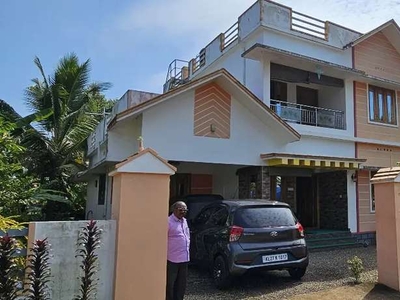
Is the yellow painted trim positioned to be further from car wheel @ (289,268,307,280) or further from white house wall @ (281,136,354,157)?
car wheel @ (289,268,307,280)

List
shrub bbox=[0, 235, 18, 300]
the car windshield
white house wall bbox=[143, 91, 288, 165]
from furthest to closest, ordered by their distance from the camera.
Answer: white house wall bbox=[143, 91, 288, 165], the car windshield, shrub bbox=[0, 235, 18, 300]

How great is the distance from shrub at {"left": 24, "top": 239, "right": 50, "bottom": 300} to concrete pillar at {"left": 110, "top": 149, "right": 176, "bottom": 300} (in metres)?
1.10

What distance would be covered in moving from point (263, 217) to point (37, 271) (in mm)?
4980

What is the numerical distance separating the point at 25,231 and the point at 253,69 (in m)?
13.0

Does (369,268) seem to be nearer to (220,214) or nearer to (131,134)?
(220,214)

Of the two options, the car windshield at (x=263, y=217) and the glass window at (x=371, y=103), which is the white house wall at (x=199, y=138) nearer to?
the car windshield at (x=263, y=217)

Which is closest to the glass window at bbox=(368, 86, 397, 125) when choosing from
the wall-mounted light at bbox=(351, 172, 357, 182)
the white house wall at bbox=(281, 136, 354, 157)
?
the white house wall at bbox=(281, 136, 354, 157)

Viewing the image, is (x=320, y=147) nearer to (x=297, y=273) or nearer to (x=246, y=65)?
(x=246, y=65)

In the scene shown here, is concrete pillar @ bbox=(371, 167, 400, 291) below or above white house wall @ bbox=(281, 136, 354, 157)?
below

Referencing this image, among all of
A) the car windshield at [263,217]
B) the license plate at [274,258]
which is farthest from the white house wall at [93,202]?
the license plate at [274,258]

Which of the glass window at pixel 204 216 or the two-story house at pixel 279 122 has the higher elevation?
the two-story house at pixel 279 122

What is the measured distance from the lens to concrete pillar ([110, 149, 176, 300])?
5594 millimetres

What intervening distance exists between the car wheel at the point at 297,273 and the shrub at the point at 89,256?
5194 mm

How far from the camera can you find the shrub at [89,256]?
5.18 metres
